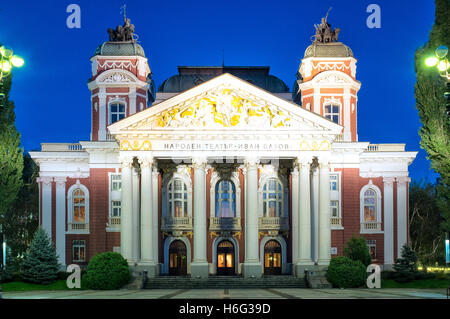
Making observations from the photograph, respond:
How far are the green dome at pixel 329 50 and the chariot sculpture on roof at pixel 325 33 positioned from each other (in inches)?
30.4

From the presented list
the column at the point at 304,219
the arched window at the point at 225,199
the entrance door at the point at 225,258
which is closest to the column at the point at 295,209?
the column at the point at 304,219

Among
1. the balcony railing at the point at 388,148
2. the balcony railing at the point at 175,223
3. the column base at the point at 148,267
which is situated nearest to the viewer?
the column base at the point at 148,267

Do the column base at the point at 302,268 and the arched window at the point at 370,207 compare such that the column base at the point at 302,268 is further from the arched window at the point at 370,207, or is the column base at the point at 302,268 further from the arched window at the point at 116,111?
the arched window at the point at 116,111

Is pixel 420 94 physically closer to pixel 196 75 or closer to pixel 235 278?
pixel 235 278

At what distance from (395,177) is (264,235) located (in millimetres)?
12189

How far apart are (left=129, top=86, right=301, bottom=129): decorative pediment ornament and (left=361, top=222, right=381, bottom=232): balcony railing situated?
42.8 feet

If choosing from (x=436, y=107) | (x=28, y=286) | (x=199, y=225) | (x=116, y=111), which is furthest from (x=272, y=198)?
(x=28, y=286)

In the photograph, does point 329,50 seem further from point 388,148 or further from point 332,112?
point 388,148

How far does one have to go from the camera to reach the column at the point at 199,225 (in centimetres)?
4581

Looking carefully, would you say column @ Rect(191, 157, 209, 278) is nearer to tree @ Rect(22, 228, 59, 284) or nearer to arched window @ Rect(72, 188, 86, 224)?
tree @ Rect(22, 228, 59, 284)

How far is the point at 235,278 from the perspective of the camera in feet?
151

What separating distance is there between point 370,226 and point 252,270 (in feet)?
44.7

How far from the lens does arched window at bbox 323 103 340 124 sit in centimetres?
5525
